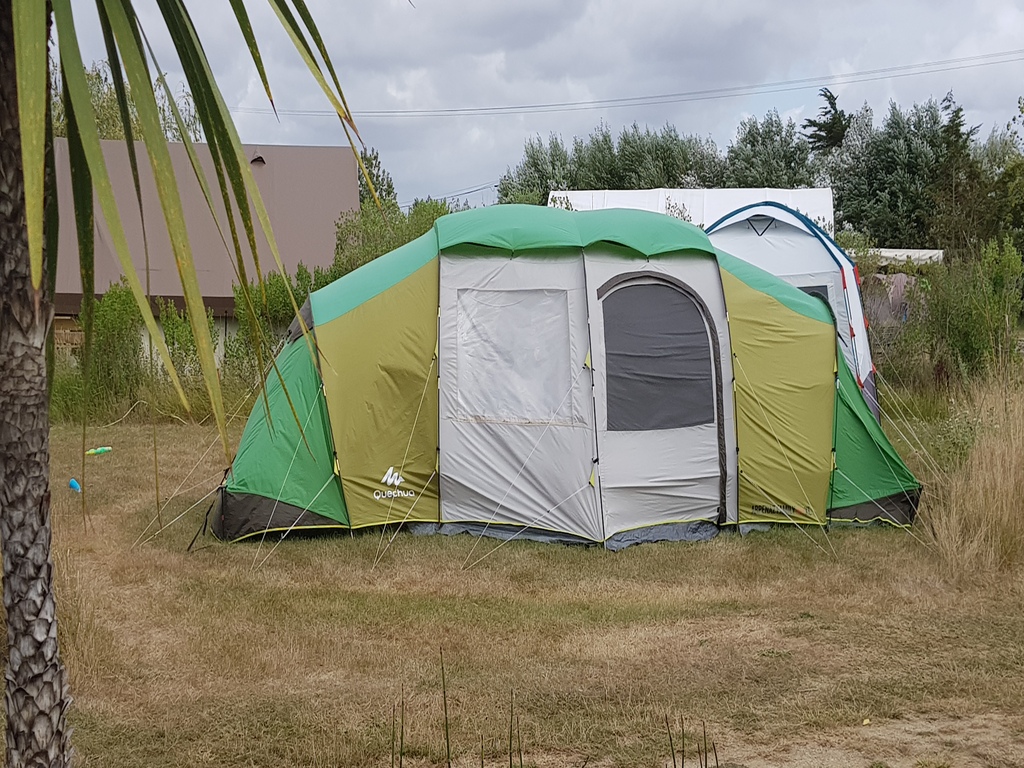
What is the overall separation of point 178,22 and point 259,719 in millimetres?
2877

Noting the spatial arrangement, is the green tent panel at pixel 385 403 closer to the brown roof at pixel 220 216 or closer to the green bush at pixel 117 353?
the green bush at pixel 117 353

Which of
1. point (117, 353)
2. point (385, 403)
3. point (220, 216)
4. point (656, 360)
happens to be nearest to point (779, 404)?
point (656, 360)

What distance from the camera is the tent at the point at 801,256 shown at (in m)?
10.4

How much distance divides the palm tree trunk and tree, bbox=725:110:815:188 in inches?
992

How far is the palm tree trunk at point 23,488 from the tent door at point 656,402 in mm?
4862

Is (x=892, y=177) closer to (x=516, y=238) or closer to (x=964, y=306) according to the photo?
(x=964, y=306)

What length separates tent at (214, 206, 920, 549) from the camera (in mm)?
6832

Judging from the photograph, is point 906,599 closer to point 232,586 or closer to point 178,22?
point 232,586

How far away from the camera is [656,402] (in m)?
6.96

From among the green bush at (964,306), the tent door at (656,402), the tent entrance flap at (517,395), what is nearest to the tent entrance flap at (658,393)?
the tent door at (656,402)

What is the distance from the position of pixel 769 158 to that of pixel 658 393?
2070cm

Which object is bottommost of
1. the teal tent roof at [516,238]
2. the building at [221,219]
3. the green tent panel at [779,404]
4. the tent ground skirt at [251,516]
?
the tent ground skirt at [251,516]

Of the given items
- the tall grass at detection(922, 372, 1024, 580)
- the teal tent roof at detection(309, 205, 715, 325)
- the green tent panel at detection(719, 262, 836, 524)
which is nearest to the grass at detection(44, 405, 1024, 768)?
the tall grass at detection(922, 372, 1024, 580)

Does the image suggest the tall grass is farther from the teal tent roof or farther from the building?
the building
